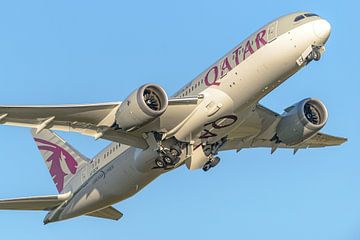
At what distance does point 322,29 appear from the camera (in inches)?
1312

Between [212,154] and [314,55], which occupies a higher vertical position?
[314,55]

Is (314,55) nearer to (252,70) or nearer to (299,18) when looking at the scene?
(299,18)

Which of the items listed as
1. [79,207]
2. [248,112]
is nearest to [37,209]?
[79,207]

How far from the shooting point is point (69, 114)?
115 ft

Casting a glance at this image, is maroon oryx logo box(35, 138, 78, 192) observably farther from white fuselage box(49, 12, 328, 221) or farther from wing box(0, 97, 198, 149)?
wing box(0, 97, 198, 149)

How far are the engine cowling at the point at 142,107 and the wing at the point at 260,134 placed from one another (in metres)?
5.92

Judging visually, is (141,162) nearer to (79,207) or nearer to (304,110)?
(79,207)

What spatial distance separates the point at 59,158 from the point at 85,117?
39.0 feet

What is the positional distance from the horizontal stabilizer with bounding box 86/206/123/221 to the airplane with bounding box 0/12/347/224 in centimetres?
167

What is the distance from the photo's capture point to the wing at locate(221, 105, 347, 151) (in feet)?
128

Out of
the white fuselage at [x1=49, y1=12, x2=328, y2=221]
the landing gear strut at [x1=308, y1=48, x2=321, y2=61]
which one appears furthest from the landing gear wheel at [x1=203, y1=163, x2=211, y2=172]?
the landing gear strut at [x1=308, y1=48, x2=321, y2=61]

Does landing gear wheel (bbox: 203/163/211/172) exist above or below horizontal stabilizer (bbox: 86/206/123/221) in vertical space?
above

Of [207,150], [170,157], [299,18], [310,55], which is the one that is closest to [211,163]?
[207,150]

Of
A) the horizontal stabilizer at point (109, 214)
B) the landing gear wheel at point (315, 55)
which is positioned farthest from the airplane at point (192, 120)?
the horizontal stabilizer at point (109, 214)
